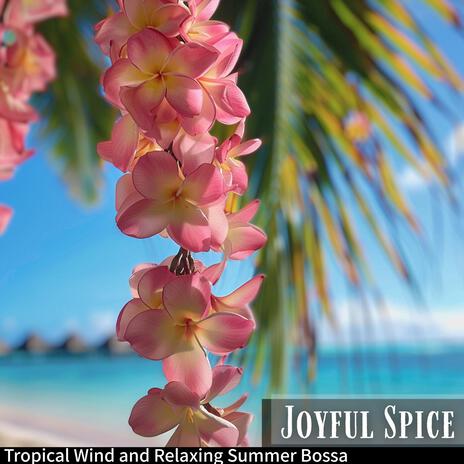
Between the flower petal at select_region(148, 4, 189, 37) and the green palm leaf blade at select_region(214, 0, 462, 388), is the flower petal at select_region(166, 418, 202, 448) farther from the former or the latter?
the green palm leaf blade at select_region(214, 0, 462, 388)

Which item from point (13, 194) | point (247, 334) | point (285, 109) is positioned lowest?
point (247, 334)

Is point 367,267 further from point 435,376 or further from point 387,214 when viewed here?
point 435,376

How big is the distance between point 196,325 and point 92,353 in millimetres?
7609

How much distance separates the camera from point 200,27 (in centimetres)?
15

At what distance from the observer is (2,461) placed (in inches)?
12.4

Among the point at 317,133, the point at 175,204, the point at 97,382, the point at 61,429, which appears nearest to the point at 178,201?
the point at 175,204

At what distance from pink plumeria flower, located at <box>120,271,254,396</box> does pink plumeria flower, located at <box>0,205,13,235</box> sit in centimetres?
12

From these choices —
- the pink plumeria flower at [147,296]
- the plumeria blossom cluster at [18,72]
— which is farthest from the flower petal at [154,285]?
the plumeria blossom cluster at [18,72]

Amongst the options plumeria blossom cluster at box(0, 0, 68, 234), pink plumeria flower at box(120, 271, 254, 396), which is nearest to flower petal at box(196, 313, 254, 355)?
pink plumeria flower at box(120, 271, 254, 396)

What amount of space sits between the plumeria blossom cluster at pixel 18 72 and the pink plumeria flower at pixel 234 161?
11cm

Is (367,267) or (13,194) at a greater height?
(13,194)

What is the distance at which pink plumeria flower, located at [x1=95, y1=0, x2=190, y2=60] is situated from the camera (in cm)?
14

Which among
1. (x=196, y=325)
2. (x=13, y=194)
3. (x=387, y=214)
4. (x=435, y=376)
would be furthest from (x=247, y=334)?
(x=13, y=194)

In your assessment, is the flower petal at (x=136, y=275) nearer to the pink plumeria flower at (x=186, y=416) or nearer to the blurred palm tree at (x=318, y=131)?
the pink plumeria flower at (x=186, y=416)
